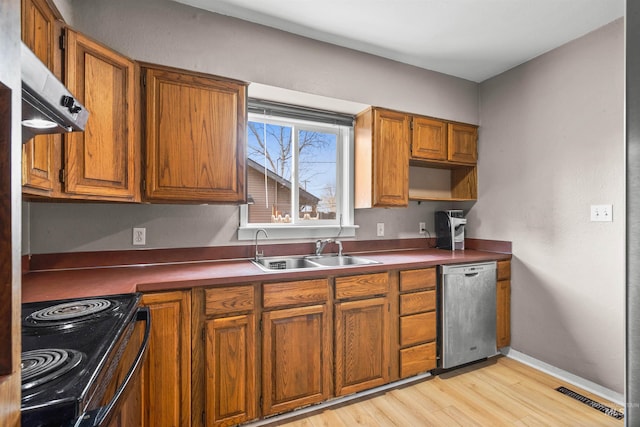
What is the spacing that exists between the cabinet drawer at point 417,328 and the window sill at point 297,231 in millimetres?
862

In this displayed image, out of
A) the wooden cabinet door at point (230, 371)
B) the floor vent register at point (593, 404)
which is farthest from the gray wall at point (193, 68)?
the floor vent register at point (593, 404)

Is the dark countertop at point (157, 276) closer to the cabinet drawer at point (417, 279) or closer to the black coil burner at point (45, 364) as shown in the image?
the cabinet drawer at point (417, 279)

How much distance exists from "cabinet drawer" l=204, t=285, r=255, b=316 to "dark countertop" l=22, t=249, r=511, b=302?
47 mm

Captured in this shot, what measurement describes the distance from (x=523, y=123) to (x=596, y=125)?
21.5 inches

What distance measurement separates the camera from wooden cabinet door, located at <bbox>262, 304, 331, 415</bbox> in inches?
72.7

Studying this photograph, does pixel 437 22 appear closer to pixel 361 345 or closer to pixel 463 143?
pixel 463 143

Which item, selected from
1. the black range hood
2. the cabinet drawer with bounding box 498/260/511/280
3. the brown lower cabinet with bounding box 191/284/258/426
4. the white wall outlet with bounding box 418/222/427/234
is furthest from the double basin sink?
the black range hood

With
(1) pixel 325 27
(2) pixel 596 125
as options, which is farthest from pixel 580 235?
(1) pixel 325 27

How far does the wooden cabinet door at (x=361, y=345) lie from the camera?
2045 millimetres

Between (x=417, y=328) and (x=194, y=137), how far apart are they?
2023mm

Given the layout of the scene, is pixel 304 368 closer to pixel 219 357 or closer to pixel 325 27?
pixel 219 357

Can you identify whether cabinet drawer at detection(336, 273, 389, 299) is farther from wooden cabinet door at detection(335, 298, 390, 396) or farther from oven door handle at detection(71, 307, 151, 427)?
oven door handle at detection(71, 307, 151, 427)

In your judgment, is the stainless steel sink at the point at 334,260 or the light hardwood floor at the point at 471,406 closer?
the light hardwood floor at the point at 471,406

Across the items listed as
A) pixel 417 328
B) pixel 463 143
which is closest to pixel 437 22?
pixel 463 143
